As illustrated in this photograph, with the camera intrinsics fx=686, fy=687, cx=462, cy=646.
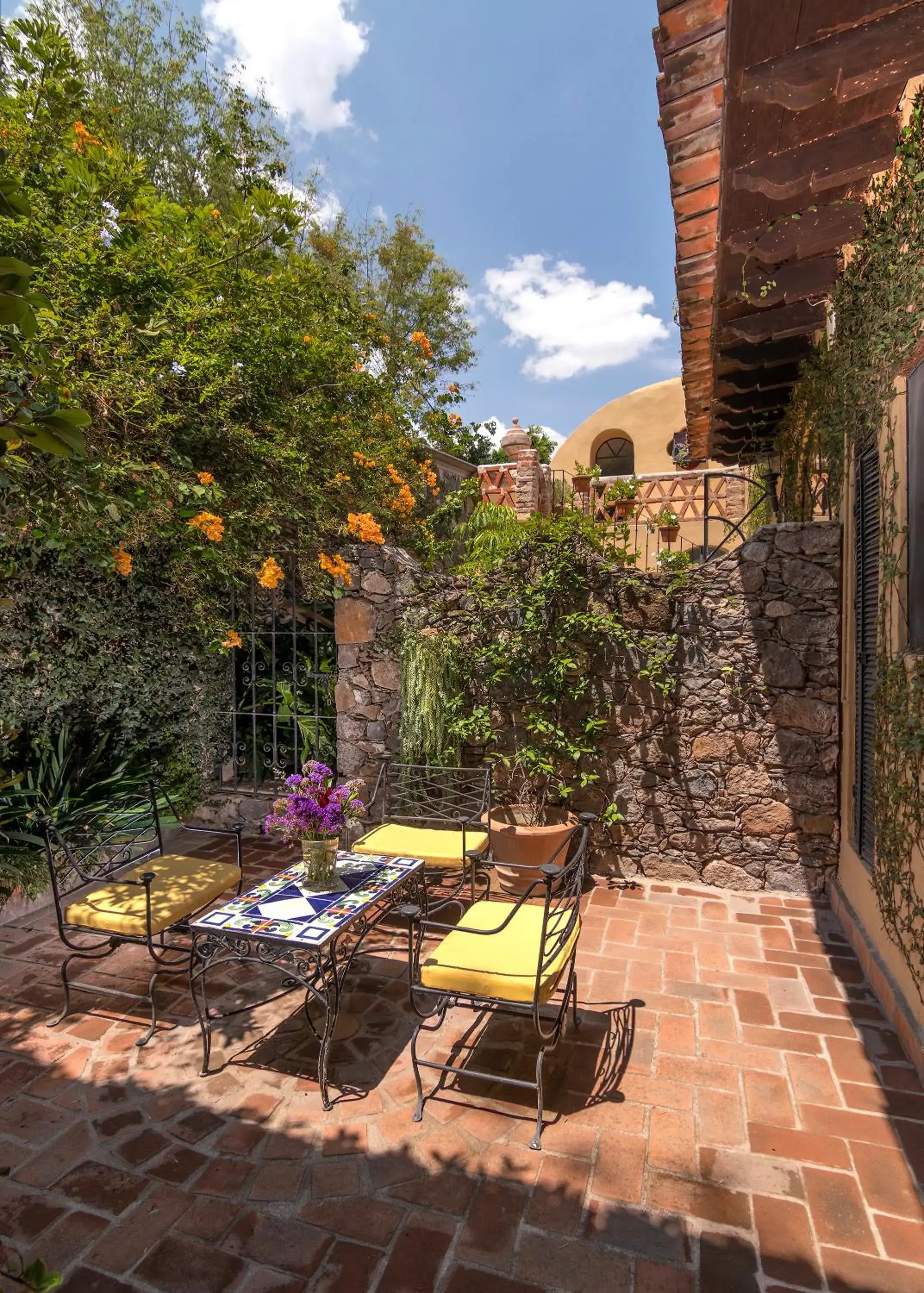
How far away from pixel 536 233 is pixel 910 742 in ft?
28.1

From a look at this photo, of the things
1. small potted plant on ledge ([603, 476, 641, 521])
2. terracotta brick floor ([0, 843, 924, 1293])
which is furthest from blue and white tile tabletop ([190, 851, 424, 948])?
small potted plant on ledge ([603, 476, 641, 521])

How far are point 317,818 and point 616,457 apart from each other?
13164 mm

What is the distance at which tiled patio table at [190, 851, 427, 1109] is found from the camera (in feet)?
9.13

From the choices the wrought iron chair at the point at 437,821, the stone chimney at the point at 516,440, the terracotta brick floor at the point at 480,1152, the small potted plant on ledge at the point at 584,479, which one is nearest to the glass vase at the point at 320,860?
the terracotta brick floor at the point at 480,1152

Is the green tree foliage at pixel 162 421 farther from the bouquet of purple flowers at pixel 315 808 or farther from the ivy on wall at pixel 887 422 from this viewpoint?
the ivy on wall at pixel 887 422

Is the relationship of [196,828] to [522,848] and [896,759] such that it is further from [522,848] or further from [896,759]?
[896,759]

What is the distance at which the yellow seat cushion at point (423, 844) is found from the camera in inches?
161

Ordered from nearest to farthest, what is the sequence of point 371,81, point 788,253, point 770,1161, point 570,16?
point 770,1161, point 788,253, point 570,16, point 371,81

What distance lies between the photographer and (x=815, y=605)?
4699mm

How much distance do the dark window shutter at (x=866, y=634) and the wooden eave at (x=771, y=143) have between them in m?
0.99

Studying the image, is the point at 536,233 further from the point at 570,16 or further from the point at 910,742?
the point at 910,742

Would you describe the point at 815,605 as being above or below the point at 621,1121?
above

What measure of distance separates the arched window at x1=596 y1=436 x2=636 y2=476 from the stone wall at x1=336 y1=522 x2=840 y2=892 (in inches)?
402

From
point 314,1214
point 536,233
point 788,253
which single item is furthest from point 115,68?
point 314,1214
